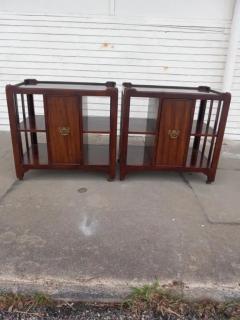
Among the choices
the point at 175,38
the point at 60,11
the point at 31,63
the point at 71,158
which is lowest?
the point at 71,158

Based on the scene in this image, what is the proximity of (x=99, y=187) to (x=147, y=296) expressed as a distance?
115cm

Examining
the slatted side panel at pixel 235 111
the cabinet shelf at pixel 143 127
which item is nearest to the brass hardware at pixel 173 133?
the cabinet shelf at pixel 143 127

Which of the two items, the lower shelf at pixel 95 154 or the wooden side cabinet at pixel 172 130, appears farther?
the lower shelf at pixel 95 154

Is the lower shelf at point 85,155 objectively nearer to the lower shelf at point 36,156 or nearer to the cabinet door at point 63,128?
the lower shelf at point 36,156

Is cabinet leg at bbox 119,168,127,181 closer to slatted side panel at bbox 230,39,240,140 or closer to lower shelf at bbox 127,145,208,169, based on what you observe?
lower shelf at bbox 127,145,208,169

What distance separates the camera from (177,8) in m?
3.21

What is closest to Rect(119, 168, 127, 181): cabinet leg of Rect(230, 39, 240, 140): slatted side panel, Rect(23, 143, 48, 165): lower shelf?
Rect(23, 143, 48, 165): lower shelf

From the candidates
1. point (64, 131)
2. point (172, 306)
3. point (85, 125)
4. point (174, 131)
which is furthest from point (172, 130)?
point (172, 306)

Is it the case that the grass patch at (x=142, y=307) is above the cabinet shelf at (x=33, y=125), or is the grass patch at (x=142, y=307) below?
below

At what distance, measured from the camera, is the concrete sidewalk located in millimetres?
1375

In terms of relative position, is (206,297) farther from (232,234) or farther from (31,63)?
(31,63)

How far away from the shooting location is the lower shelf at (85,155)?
2.40 meters

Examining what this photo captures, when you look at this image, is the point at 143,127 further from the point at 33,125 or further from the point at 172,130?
the point at 33,125

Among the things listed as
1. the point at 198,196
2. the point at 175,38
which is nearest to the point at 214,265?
the point at 198,196
